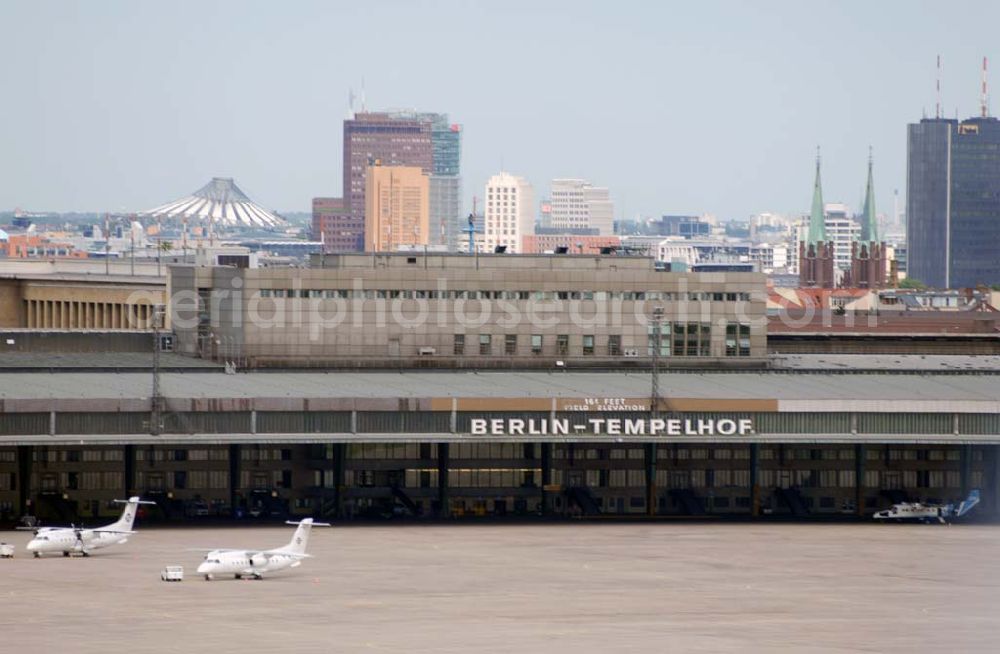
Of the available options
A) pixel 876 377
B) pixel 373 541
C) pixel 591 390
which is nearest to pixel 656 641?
pixel 373 541

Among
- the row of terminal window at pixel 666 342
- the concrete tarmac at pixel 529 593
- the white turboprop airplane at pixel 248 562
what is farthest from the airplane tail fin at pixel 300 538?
the row of terminal window at pixel 666 342

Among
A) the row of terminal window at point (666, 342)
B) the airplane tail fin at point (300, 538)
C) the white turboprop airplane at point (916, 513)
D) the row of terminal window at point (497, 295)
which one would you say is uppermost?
the row of terminal window at point (497, 295)

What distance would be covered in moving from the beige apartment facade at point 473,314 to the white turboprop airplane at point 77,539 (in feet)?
132

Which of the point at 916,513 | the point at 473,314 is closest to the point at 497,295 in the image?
the point at 473,314

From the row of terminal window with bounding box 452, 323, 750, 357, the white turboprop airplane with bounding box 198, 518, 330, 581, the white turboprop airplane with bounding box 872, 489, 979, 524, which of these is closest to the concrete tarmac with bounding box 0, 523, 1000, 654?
the white turboprop airplane with bounding box 198, 518, 330, 581

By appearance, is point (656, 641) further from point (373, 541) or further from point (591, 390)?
point (591, 390)

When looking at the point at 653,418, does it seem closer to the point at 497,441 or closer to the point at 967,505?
the point at 497,441

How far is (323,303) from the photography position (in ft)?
584

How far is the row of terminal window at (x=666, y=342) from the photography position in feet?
593

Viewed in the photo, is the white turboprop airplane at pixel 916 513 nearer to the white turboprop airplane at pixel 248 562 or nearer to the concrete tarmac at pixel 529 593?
the concrete tarmac at pixel 529 593

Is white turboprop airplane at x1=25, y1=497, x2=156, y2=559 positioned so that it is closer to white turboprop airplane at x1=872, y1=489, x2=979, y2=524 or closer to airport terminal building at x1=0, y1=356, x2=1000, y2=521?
airport terminal building at x1=0, y1=356, x2=1000, y2=521

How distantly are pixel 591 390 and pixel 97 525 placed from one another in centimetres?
3360

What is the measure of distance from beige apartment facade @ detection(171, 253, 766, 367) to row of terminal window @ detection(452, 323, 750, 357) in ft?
0.25

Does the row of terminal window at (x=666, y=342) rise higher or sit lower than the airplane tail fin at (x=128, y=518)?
higher
